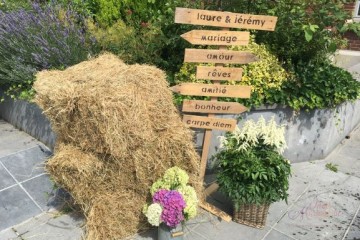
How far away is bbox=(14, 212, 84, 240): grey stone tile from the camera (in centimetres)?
314

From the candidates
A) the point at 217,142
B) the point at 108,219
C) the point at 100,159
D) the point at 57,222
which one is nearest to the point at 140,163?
the point at 100,159

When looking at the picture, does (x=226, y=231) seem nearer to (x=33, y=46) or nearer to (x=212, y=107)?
(x=212, y=107)

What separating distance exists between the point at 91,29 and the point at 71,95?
266cm

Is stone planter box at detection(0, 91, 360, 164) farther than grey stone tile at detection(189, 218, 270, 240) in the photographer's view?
Yes

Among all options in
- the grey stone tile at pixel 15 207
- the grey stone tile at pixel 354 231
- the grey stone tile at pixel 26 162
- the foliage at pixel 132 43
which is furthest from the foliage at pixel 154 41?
the grey stone tile at pixel 354 231

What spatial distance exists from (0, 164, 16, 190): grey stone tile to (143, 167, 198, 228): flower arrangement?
1.80 meters

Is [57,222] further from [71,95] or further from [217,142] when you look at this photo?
[217,142]

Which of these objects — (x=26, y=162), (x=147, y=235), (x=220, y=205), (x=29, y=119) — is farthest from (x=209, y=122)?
(x=29, y=119)

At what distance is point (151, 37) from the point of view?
15.8 feet

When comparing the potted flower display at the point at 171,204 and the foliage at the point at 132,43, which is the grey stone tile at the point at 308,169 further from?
the foliage at the point at 132,43

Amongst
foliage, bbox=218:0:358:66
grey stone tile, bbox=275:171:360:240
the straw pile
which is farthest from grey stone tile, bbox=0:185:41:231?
foliage, bbox=218:0:358:66

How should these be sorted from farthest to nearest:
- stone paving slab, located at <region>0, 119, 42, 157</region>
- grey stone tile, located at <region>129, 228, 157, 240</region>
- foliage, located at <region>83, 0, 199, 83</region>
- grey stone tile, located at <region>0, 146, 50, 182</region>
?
foliage, located at <region>83, 0, 199, 83</region> < stone paving slab, located at <region>0, 119, 42, 157</region> < grey stone tile, located at <region>0, 146, 50, 182</region> < grey stone tile, located at <region>129, 228, 157, 240</region>

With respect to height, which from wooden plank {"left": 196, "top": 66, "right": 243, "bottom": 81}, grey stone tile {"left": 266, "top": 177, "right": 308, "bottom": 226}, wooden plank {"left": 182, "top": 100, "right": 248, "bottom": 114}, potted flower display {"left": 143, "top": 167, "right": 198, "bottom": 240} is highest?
wooden plank {"left": 196, "top": 66, "right": 243, "bottom": 81}

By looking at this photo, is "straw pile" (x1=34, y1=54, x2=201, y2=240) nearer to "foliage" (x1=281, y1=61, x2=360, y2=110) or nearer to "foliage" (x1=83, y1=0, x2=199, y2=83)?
"foliage" (x1=83, y1=0, x2=199, y2=83)
